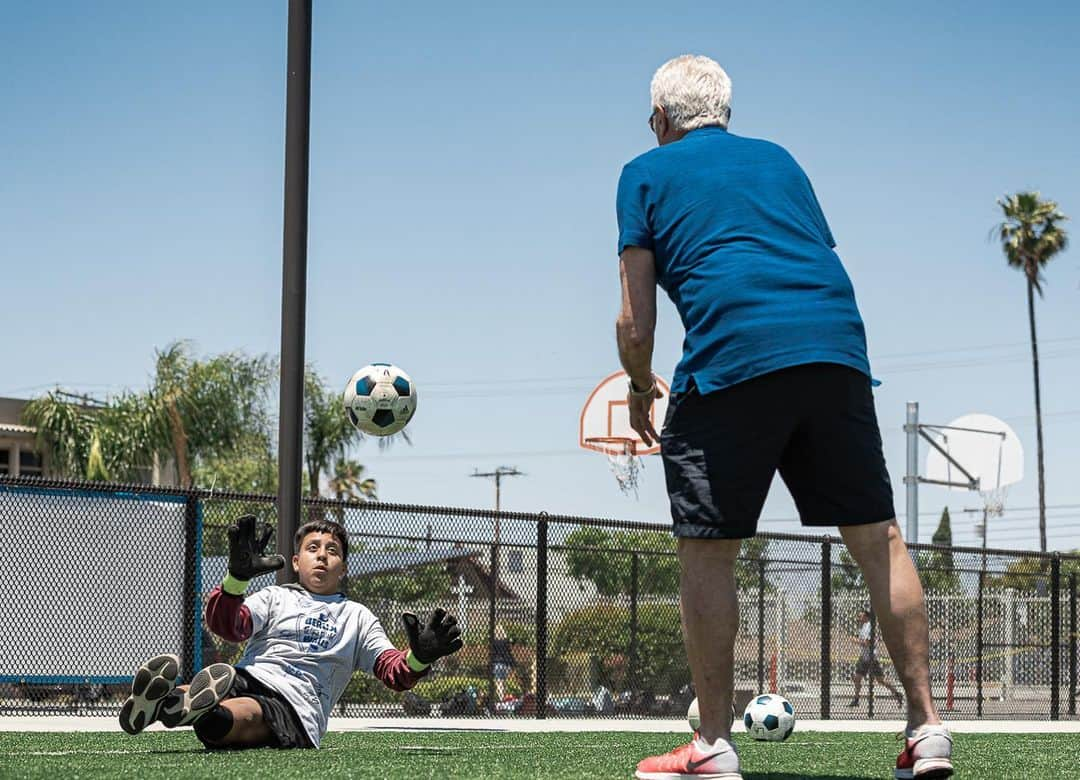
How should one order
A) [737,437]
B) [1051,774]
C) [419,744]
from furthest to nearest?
1. [419,744]
2. [1051,774]
3. [737,437]

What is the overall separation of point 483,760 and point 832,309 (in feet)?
6.78

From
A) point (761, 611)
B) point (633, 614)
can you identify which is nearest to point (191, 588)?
point (633, 614)

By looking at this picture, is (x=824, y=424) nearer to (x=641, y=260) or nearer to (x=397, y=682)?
(x=641, y=260)

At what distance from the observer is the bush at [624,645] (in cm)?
1386

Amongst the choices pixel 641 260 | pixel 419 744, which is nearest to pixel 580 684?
pixel 419 744

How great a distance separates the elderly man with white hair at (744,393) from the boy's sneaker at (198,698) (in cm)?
219

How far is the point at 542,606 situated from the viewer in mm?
13180

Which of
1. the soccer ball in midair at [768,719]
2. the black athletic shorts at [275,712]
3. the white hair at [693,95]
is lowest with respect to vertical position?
the soccer ball in midair at [768,719]

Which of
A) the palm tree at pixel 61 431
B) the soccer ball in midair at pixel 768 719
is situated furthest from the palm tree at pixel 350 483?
the soccer ball in midair at pixel 768 719

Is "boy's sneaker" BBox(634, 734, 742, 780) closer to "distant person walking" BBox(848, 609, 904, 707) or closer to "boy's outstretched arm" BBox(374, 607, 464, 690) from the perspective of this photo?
"boy's outstretched arm" BBox(374, 607, 464, 690)

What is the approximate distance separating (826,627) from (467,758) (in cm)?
1108

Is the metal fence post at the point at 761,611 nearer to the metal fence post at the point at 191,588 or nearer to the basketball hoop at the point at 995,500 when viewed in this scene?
the metal fence post at the point at 191,588

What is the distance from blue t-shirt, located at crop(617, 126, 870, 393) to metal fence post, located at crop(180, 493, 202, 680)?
797 cm

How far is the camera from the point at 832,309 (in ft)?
12.4
